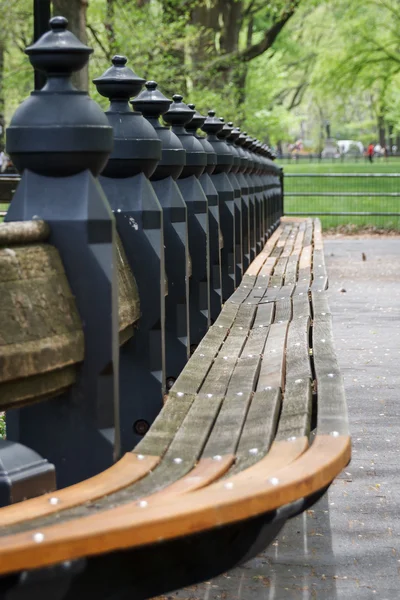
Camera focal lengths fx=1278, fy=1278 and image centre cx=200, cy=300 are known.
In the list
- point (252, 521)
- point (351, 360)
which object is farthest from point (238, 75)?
point (252, 521)

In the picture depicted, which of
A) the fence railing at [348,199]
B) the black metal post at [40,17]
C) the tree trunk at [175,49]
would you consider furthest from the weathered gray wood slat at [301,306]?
the fence railing at [348,199]

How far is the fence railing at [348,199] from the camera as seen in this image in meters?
28.7

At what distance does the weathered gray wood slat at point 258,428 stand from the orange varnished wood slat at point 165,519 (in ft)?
0.73

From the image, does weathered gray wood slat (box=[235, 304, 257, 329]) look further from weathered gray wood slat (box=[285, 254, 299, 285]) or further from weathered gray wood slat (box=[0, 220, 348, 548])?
weathered gray wood slat (box=[285, 254, 299, 285])

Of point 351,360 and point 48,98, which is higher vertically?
point 48,98

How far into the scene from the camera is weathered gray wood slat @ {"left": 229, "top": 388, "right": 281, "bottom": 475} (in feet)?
9.44

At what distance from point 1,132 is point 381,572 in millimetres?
36354

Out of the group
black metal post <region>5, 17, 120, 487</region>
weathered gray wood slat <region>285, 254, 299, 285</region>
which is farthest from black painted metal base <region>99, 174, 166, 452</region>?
weathered gray wood slat <region>285, 254, 299, 285</region>

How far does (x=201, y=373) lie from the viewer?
428cm

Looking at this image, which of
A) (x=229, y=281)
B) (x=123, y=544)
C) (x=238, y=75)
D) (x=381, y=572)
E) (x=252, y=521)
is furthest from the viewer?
(x=238, y=75)

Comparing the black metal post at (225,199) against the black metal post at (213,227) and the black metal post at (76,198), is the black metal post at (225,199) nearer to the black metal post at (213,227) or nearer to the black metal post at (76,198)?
the black metal post at (213,227)

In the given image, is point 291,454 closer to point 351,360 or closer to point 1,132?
point 351,360

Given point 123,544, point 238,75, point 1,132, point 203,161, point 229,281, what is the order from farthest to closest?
point 1,132 → point 238,75 → point 229,281 → point 203,161 → point 123,544

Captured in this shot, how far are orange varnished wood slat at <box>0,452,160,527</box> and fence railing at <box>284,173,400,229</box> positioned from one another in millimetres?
25441
